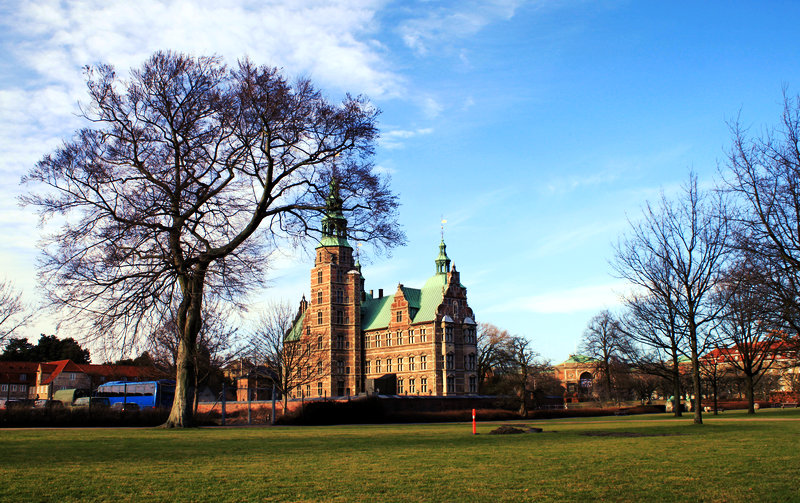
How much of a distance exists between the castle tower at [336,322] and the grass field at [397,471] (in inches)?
2509

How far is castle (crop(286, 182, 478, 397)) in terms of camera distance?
7712cm

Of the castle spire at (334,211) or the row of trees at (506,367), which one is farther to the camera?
the row of trees at (506,367)

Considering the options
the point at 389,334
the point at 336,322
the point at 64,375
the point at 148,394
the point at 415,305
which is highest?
the point at 415,305

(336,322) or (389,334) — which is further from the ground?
(336,322)

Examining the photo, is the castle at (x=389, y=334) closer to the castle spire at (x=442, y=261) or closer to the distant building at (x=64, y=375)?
the castle spire at (x=442, y=261)

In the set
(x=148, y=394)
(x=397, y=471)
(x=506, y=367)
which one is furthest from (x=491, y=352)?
(x=397, y=471)

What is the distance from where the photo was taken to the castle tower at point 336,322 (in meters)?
81.4

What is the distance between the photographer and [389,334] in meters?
81.8

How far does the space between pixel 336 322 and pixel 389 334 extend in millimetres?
6834

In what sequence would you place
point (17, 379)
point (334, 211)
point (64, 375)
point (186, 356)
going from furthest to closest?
point (17, 379) → point (64, 375) → point (186, 356) → point (334, 211)

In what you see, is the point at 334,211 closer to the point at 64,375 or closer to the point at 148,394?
the point at 148,394

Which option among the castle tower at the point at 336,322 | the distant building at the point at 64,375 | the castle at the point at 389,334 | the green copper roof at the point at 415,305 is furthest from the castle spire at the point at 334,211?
the distant building at the point at 64,375

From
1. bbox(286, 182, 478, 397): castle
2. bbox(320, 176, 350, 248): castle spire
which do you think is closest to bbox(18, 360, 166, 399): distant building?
bbox(286, 182, 478, 397): castle

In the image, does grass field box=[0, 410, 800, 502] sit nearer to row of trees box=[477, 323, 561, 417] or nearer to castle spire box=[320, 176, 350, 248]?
castle spire box=[320, 176, 350, 248]
